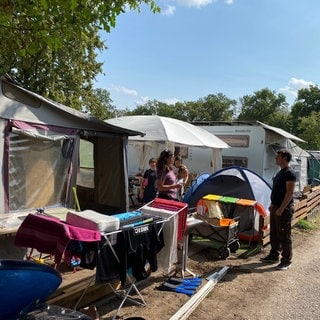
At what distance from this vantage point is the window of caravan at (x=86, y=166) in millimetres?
9211

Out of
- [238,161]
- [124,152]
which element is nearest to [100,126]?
[124,152]

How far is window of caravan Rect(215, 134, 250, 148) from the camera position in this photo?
14555 mm

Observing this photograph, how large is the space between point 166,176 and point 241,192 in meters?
2.89

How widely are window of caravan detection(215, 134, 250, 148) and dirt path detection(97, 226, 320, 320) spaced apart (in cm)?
811

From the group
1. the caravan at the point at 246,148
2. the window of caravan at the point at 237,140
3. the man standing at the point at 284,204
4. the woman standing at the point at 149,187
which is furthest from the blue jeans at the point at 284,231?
→ the window of caravan at the point at 237,140

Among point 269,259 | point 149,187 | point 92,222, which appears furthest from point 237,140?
point 92,222

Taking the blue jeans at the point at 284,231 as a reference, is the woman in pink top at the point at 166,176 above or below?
above

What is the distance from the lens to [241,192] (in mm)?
8219

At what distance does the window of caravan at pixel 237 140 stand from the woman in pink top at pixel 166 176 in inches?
360

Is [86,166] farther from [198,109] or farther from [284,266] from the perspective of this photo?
[198,109]

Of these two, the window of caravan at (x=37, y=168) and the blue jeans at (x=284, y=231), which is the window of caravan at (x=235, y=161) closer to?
the blue jeans at (x=284, y=231)

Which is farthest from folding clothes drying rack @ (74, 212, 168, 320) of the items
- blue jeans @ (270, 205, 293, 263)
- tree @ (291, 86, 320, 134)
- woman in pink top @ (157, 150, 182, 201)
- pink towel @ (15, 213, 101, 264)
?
tree @ (291, 86, 320, 134)

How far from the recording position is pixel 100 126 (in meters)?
7.00

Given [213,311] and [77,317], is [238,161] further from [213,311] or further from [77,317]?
[77,317]
